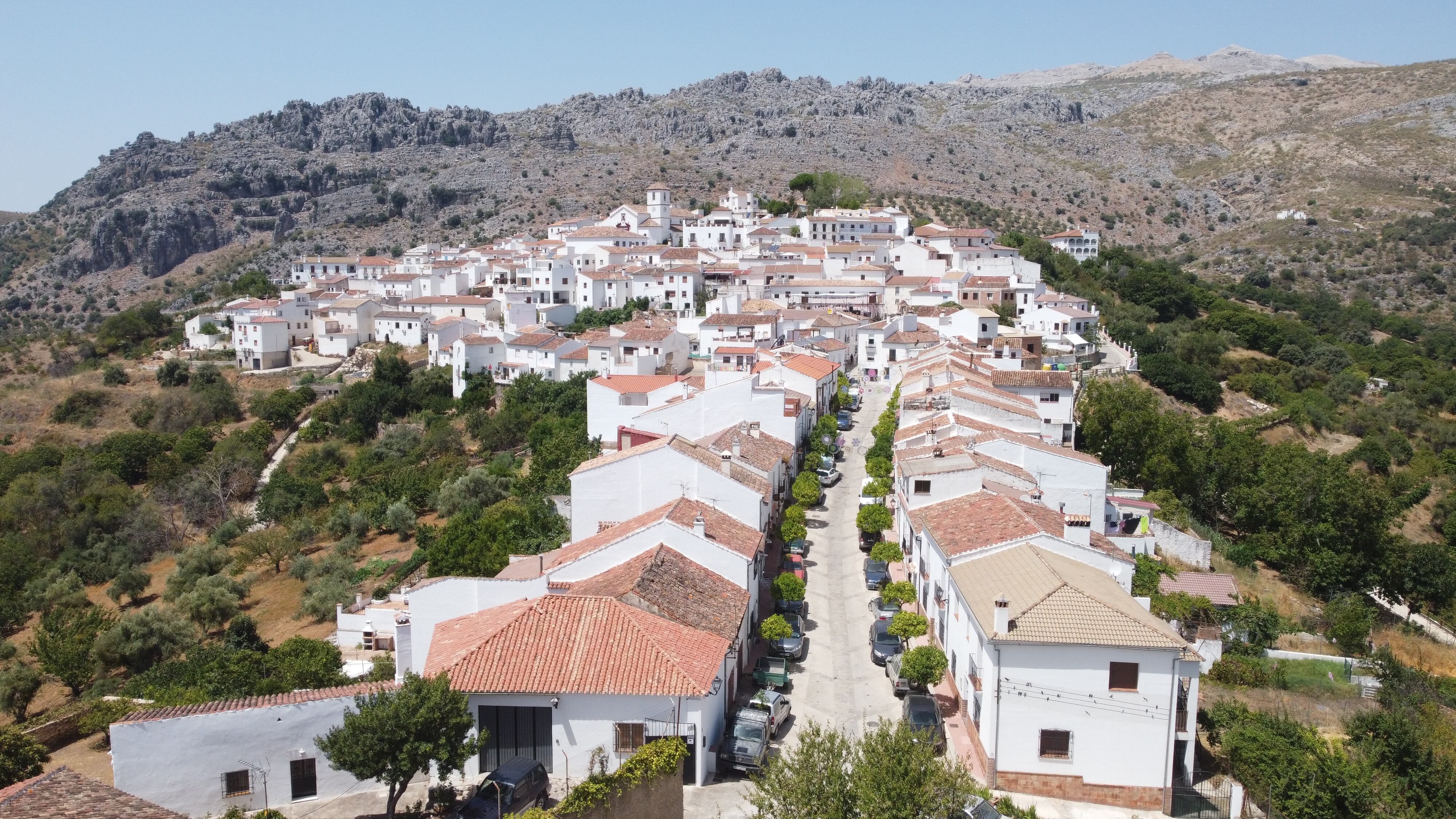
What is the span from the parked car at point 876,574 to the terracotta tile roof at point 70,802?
1696cm

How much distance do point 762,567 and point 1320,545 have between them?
24.0m

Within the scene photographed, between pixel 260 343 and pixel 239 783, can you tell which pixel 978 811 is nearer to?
pixel 239 783

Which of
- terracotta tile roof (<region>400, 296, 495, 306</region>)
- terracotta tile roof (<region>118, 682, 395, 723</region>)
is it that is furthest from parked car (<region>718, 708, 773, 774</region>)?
terracotta tile roof (<region>400, 296, 495, 306</region>)

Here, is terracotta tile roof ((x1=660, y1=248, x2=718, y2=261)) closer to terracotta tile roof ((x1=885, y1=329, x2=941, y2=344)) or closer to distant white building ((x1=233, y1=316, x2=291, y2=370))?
terracotta tile roof ((x1=885, y1=329, x2=941, y2=344))

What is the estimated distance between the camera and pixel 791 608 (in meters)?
23.3

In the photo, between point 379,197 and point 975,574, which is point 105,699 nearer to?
point 975,574

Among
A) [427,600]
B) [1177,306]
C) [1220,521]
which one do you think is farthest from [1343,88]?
[427,600]

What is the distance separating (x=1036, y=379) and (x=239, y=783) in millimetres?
31204

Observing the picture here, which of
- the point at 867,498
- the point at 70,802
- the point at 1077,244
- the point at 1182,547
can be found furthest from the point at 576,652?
the point at 1077,244

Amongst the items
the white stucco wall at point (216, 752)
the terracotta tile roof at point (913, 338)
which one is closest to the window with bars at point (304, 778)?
the white stucco wall at point (216, 752)

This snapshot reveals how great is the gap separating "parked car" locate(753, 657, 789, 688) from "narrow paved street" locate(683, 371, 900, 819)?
0.88 ft

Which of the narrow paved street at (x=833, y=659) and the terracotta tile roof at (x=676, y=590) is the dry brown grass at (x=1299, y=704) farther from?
the terracotta tile roof at (x=676, y=590)

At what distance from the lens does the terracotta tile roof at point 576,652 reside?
15.9 m

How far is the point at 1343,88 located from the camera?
137m
